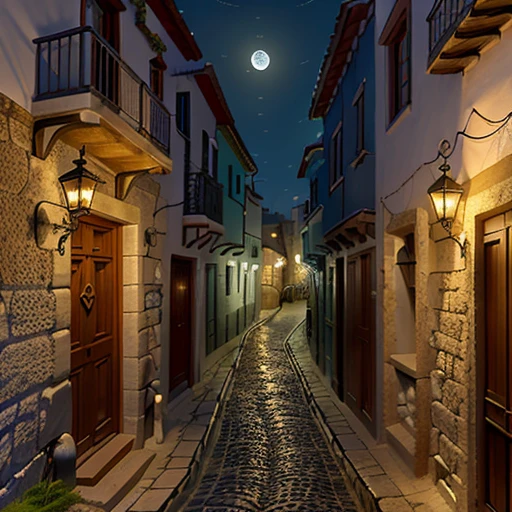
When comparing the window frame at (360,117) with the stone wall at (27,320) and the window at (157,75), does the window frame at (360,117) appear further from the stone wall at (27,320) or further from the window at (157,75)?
the stone wall at (27,320)

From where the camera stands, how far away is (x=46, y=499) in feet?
10.9

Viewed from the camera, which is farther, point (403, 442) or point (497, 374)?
point (403, 442)

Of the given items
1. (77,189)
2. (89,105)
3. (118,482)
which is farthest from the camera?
(118,482)

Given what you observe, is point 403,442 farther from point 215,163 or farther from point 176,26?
point 215,163

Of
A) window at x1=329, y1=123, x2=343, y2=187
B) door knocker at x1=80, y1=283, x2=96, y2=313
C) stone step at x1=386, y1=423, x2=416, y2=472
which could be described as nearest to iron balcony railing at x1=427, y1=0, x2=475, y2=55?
stone step at x1=386, y1=423, x2=416, y2=472

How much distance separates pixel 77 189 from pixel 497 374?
3.93 metres

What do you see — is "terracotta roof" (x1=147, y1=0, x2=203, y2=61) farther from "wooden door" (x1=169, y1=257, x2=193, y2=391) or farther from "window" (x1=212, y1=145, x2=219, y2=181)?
"wooden door" (x1=169, y1=257, x2=193, y2=391)

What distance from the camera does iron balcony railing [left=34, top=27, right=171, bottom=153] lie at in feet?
12.2

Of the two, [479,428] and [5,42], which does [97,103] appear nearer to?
[5,42]

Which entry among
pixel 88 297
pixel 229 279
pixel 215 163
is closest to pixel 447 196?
pixel 88 297

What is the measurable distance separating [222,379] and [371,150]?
6.26 meters

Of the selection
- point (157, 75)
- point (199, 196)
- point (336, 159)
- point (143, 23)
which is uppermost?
point (143, 23)

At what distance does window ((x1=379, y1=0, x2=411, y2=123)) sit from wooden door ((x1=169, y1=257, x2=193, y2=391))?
4.85m

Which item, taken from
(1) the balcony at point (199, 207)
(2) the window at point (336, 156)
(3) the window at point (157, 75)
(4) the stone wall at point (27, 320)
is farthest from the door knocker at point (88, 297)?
(2) the window at point (336, 156)
